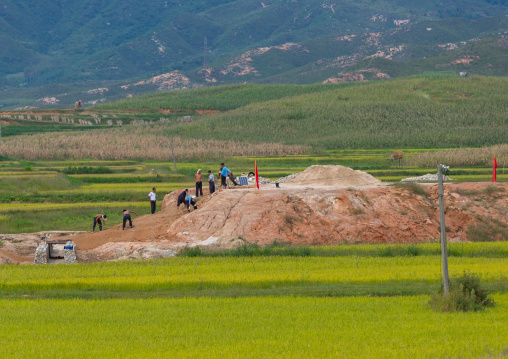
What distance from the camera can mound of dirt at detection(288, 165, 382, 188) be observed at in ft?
123

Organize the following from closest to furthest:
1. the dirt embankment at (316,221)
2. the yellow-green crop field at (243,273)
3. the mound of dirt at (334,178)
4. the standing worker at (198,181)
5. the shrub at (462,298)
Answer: the shrub at (462,298)
the yellow-green crop field at (243,273)
the dirt embankment at (316,221)
the standing worker at (198,181)
the mound of dirt at (334,178)

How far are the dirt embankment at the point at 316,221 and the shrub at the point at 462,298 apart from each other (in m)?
13.0

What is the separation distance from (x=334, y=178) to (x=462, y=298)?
21957 mm

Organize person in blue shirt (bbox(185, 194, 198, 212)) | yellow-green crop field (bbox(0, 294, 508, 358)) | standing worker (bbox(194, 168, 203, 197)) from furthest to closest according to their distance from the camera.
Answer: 1. standing worker (bbox(194, 168, 203, 197))
2. person in blue shirt (bbox(185, 194, 198, 212))
3. yellow-green crop field (bbox(0, 294, 508, 358))

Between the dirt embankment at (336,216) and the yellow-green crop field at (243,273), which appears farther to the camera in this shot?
the dirt embankment at (336,216)

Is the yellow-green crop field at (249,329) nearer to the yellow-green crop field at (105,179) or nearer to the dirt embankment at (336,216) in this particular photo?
the dirt embankment at (336,216)

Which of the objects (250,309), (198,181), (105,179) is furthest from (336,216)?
(105,179)

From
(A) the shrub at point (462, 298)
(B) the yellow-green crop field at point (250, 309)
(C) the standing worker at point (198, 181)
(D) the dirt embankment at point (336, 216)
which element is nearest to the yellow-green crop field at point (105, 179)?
(C) the standing worker at point (198, 181)

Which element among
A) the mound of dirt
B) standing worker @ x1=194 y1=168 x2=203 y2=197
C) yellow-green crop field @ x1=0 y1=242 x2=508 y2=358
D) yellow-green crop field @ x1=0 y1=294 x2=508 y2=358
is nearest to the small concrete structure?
yellow-green crop field @ x1=0 y1=242 x2=508 y2=358

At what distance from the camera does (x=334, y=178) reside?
38.4 m

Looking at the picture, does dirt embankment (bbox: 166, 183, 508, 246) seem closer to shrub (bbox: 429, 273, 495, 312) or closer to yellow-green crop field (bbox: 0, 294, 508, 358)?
yellow-green crop field (bbox: 0, 294, 508, 358)

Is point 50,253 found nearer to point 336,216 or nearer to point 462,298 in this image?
point 336,216

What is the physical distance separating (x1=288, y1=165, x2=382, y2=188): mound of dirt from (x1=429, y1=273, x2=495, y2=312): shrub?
64.5 feet

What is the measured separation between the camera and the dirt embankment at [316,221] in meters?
30.0
